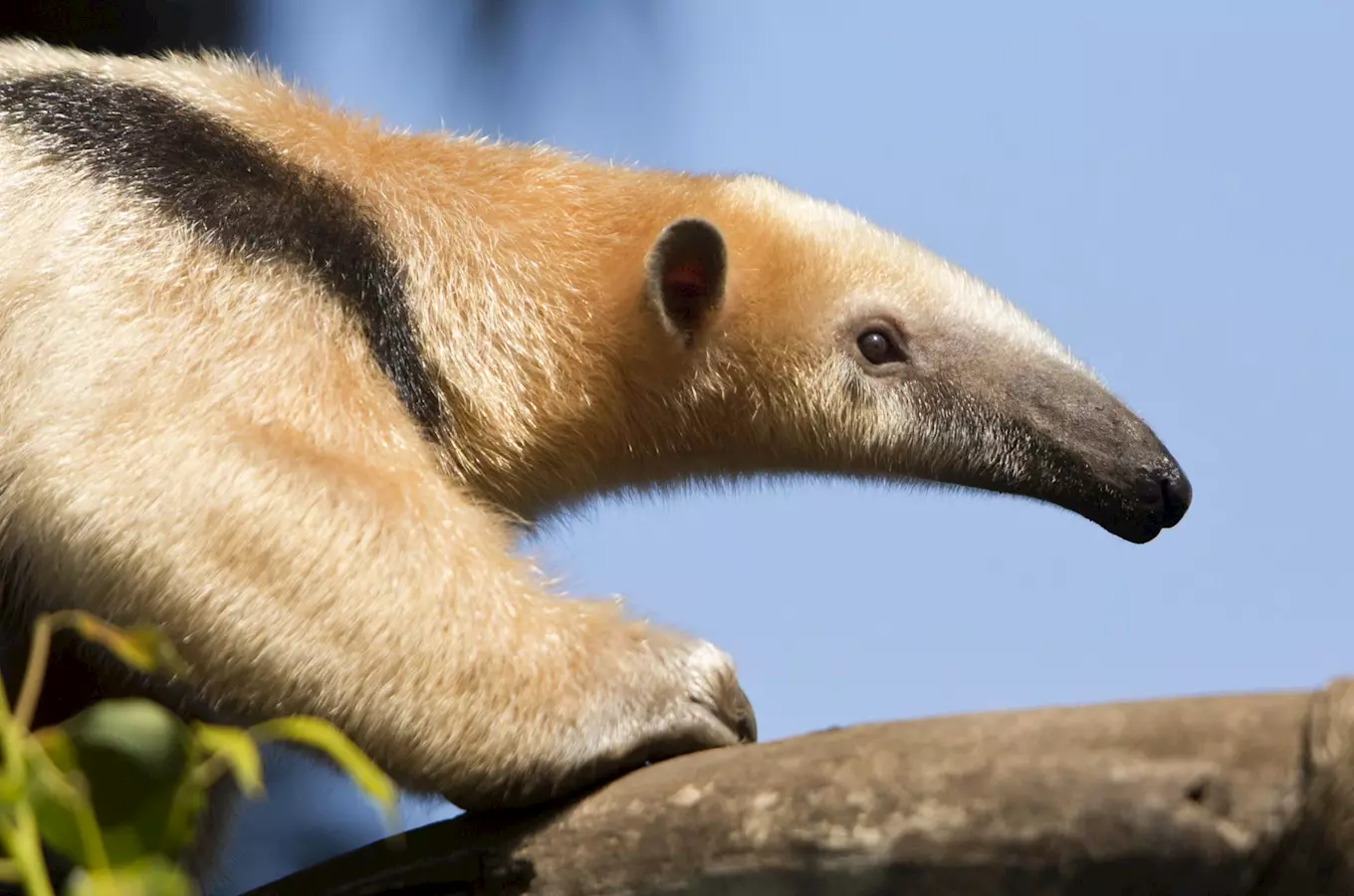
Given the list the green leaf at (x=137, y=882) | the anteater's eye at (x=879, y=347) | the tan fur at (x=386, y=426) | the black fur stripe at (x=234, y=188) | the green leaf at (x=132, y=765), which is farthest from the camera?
the anteater's eye at (x=879, y=347)

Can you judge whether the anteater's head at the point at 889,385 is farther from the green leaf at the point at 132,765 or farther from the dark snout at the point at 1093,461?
the green leaf at the point at 132,765

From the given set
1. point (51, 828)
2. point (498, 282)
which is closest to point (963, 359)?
point (498, 282)

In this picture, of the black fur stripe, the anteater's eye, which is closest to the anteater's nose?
the anteater's eye

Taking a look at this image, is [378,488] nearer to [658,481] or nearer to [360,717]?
[360,717]

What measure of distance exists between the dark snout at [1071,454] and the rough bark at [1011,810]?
208cm

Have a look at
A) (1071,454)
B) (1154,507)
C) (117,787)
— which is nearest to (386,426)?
(1071,454)

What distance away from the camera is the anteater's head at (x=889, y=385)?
458 cm

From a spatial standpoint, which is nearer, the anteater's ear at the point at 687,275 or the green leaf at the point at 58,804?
the green leaf at the point at 58,804

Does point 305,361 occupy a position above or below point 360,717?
above

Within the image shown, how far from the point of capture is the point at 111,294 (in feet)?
11.7

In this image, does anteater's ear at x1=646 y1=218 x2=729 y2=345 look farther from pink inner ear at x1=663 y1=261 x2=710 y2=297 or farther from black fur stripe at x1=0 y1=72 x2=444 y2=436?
black fur stripe at x1=0 y1=72 x2=444 y2=436

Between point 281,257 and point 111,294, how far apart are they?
0.40m

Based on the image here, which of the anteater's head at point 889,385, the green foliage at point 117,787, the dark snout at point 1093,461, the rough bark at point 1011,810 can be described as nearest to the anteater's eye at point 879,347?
the anteater's head at point 889,385

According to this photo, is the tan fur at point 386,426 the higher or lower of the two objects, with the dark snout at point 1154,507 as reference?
lower
